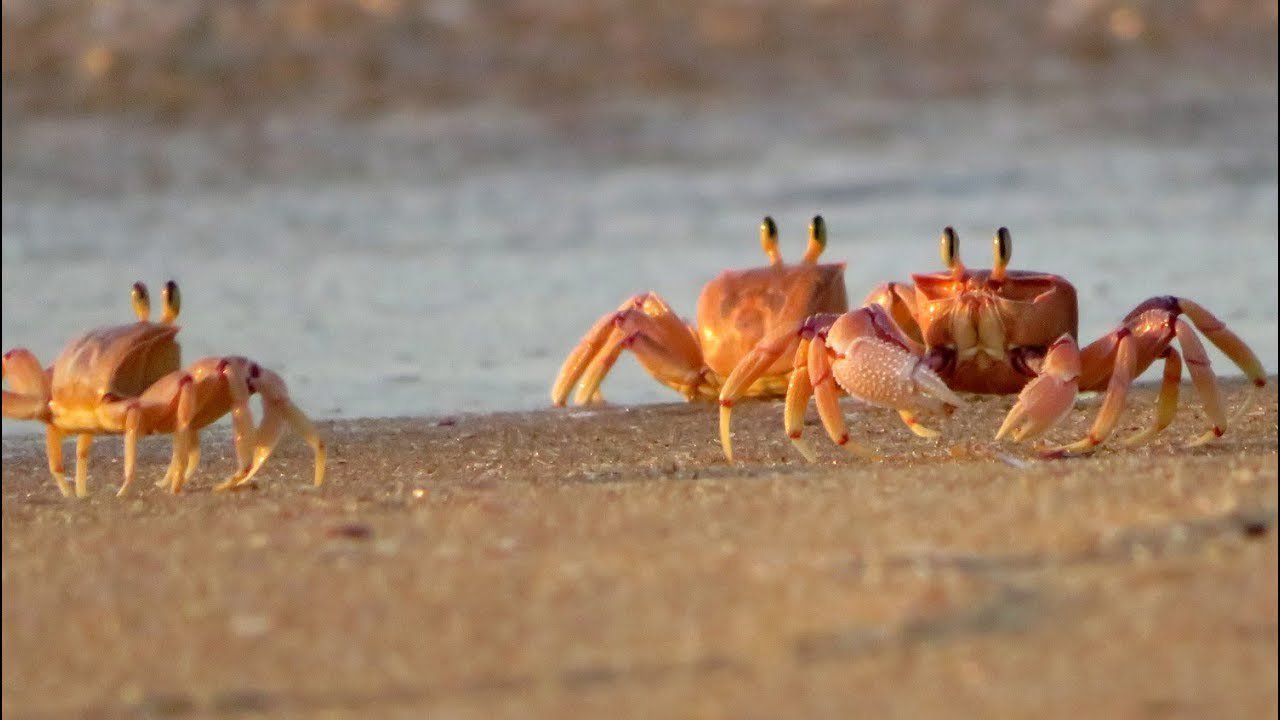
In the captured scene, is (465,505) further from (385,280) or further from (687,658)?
(385,280)

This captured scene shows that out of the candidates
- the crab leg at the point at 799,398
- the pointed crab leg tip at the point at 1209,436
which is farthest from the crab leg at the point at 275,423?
the pointed crab leg tip at the point at 1209,436

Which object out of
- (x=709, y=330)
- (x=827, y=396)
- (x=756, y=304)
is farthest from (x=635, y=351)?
(x=827, y=396)

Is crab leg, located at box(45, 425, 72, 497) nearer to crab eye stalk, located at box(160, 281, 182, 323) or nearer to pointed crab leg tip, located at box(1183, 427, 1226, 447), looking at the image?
crab eye stalk, located at box(160, 281, 182, 323)

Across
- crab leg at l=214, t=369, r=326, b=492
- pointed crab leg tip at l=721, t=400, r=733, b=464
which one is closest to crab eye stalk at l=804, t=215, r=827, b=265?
pointed crab leg tip at l=721, t=400, r=733, b=464

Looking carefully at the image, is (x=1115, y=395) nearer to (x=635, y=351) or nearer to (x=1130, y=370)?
(x=1130, y=370)

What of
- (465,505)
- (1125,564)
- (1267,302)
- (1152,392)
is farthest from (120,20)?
(1125,564)

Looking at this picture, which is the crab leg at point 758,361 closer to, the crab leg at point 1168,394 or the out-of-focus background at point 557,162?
the crab leg at point 1168,394
